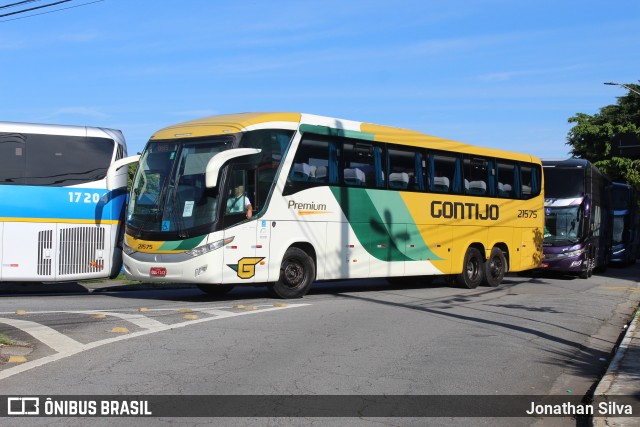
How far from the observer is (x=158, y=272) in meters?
14.3

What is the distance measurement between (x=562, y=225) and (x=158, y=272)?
16.5 metres

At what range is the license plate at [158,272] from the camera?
561 inches

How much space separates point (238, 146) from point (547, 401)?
8.34 m

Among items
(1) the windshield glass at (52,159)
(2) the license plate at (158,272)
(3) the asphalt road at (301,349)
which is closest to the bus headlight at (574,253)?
(3) the asphalt road at (301,349)

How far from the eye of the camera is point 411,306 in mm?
15258

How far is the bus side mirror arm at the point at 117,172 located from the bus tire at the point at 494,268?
10133 mm

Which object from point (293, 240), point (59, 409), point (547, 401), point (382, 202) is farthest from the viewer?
point (382, 202)

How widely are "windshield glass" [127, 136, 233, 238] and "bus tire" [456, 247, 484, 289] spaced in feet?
28.8

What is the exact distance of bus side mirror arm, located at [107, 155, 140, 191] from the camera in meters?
16.5

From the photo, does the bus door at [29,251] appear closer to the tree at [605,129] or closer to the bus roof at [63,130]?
the bus roof at [63,130]

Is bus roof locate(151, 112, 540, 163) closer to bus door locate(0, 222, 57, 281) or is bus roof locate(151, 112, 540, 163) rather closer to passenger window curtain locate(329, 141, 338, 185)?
passenger window curtain locate(329, 141, 338, 185)

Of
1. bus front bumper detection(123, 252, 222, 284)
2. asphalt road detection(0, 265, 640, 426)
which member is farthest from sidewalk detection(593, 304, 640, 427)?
bus front bumper detection(123, 252, 222, 284)

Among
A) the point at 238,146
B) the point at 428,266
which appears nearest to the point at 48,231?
the point at 238,146

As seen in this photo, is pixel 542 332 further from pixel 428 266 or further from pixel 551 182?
pixel 551 182
